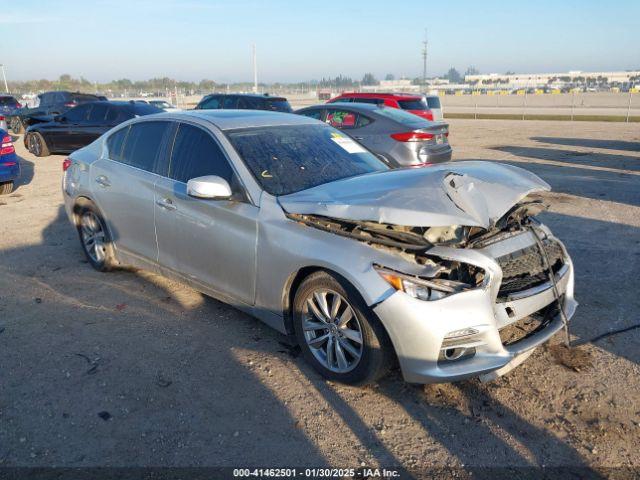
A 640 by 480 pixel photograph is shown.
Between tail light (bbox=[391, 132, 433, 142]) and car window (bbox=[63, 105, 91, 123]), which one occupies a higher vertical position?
car window (bbox=[63, 105, 91, 123])

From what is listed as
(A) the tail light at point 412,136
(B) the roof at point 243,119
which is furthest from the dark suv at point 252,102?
(B) the roof at point 243,119

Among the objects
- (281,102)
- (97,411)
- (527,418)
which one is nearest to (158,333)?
(97,411)

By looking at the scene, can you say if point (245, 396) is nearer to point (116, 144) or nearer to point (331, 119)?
point (116, 144)

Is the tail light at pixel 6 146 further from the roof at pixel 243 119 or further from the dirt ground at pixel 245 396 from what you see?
the roof at pixel 243 119

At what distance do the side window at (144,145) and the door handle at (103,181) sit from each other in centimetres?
26

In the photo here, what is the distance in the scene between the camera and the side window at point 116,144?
5.18 m

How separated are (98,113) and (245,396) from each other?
12.0 metres

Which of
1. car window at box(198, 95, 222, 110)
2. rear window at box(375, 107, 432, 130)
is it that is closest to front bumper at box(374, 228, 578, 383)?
rear window at box(375, 107, 432, 130)

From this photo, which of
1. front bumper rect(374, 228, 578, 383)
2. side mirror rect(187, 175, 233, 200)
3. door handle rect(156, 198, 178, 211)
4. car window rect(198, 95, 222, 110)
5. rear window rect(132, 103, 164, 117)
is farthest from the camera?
car window rect(198, 95, 222, 110)

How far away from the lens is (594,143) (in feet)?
53.2

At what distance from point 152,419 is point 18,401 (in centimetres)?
93

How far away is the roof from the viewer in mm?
4391

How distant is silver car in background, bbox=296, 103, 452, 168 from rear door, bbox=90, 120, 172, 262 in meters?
4.58

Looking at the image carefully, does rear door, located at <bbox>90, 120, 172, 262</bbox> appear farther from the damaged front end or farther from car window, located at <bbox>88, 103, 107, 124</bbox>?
car window, located at <bbox>88, 103, 107, 124</bbox>
